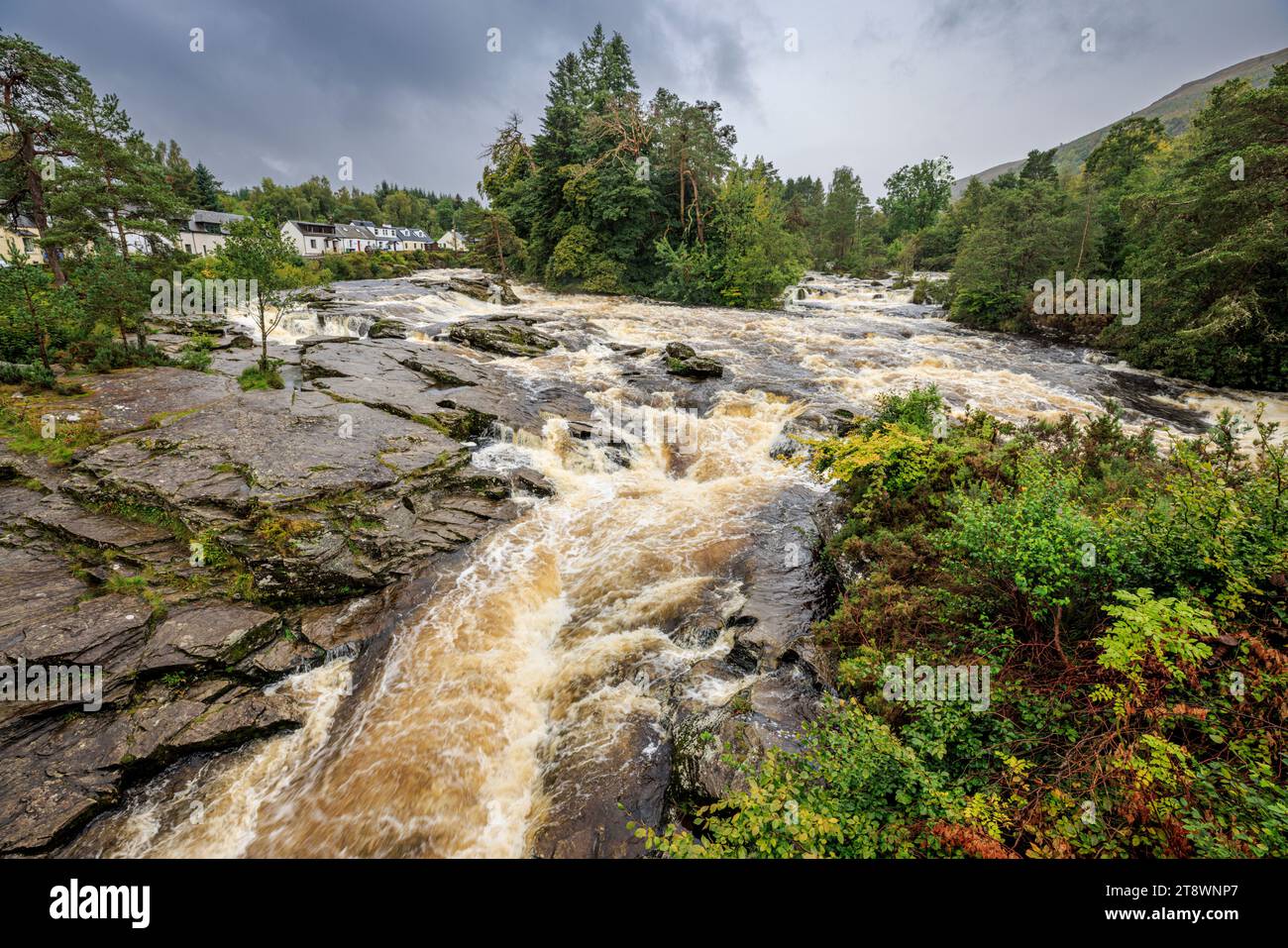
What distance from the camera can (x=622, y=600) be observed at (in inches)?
338

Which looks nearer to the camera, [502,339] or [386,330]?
[502,339]

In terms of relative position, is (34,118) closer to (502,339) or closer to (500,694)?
(502,339)

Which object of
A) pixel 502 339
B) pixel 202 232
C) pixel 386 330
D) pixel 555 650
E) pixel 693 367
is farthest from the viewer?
pixel 202 232

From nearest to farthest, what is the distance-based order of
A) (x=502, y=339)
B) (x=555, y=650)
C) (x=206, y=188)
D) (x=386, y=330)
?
(x=555, y=650), (x=502, y=339), (x=386, y=330), (x=206, y=188)

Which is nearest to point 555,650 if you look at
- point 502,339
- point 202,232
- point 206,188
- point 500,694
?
point 500,694

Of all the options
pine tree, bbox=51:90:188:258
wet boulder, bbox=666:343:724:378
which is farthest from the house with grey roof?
wet boulder, bbox=666:343:724:378

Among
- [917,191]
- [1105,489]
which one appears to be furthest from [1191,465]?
[917,191]

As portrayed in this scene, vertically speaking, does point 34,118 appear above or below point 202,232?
below

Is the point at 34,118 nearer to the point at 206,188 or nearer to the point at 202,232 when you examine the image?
the point at 202,232

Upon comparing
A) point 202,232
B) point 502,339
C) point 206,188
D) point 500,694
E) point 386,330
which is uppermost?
point 206,188

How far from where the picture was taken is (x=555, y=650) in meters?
7.84

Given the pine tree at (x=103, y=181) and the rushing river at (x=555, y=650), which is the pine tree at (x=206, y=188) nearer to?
the pine tree at (x=103, y=181)

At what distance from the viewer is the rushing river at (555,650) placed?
18.2ft
